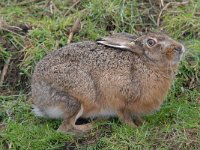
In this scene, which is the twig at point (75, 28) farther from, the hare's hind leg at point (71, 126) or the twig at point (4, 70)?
the hare's hind leg at point (71, 126)

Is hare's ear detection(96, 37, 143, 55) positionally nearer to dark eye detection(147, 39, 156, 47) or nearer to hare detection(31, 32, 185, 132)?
hare detection(31, 32, 185, 132)

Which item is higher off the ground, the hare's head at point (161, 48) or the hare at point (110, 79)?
the hare's head at point (161, 48)

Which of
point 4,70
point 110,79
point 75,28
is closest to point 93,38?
point 75,28

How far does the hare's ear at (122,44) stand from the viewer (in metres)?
5.62

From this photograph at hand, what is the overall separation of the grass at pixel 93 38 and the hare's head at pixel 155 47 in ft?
1.89

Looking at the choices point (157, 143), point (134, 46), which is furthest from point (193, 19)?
point (157, 143)

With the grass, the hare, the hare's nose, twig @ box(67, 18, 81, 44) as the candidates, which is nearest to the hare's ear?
the hare

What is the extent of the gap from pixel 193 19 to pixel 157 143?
6.30ft

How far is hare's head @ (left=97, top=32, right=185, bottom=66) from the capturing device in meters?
5.49

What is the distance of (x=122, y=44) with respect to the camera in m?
5.64

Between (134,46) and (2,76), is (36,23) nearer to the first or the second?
(2,76)

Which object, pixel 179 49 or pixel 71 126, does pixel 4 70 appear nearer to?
pixel 71 126

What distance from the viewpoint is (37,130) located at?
18.7ft

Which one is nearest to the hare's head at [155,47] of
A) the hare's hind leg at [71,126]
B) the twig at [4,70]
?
the hare's hind leg at [71,126]
